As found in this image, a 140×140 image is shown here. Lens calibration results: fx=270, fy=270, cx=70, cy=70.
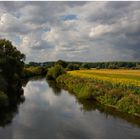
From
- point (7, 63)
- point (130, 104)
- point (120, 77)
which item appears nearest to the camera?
point (130, 104)

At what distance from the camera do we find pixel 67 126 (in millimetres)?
19297

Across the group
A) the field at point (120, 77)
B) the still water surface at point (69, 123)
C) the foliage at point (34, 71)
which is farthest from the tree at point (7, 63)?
the foliage at point (34, 71)

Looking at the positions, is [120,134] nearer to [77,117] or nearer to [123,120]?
[123,120]

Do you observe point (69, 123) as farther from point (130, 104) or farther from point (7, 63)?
point (7, 63)

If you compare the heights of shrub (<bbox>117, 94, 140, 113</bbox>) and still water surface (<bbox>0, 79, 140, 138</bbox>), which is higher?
shrub (<bbox>117, 94, 140, 113</bbox>)

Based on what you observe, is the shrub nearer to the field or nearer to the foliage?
the field

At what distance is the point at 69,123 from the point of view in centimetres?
2014

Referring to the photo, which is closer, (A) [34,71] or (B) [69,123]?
(B) [69,123]

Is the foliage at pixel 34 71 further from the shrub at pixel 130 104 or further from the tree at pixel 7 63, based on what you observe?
the shrub at pixel 130 104

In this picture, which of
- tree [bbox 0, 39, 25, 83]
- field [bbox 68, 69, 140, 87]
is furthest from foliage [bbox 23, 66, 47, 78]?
tree [bbox 0, 39, 25, 83]

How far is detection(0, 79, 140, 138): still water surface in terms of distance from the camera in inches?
686

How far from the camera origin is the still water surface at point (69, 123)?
17.4 meters

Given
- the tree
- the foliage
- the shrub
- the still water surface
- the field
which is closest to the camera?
the still water surface

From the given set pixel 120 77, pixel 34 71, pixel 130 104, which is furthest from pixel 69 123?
pixel 34 71
